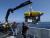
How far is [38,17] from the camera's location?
2502 millimetres

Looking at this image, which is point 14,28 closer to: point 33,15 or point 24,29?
point 24,29

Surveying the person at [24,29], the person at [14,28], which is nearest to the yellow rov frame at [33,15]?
the person at [24,29]

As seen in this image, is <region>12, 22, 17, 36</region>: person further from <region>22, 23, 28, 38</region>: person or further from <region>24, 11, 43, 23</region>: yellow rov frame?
<region>24, 11, 43, 23</region>: yellow rov frame

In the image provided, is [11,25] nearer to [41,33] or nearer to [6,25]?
[6,25]

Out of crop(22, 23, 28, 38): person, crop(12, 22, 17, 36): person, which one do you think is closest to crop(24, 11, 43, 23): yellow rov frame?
crop(22, 23, 28, 38): person

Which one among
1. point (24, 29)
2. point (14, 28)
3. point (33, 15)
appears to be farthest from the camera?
point (14, 28)

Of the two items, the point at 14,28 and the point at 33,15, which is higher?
the point at 33,15

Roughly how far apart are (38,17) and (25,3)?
43 cm

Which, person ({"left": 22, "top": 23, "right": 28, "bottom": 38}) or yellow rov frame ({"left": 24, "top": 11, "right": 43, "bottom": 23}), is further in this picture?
person ({"left": 22, "top": 23, "right": 28, "bottom": 38})

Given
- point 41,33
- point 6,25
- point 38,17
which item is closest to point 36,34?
point 41,33

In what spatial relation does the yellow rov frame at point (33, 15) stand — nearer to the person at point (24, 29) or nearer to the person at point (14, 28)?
the person at point (24, 29)

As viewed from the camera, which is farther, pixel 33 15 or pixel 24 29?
pixel 24 29

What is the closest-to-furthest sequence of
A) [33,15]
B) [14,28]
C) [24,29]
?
[33,15]
[24,29]
[14,28]

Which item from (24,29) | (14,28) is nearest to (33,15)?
(24,29)
